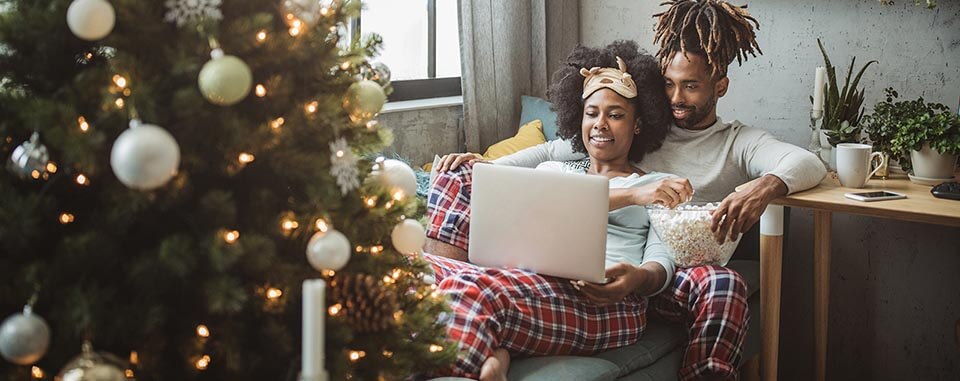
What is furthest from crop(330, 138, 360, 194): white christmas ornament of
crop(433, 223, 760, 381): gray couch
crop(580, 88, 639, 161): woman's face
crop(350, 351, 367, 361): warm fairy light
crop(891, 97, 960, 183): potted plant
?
crop(891, 97, 960, 183): potted plant

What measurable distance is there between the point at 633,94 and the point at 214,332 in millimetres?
1476

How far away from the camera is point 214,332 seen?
1.06m

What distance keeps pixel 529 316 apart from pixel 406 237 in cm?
68

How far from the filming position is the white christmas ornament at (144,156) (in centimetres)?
91

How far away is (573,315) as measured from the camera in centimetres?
190

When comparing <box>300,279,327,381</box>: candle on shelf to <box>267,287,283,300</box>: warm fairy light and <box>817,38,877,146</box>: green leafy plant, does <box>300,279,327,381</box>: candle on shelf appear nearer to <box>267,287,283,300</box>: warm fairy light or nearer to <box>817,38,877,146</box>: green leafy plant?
<box>267,287,283,300</box>: warm fairy light

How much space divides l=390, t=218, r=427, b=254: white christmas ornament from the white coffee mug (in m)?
1.25

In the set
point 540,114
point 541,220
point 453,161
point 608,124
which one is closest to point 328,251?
point 541,220

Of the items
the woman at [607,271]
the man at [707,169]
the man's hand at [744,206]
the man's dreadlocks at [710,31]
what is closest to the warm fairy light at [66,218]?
the woman at [607,271]

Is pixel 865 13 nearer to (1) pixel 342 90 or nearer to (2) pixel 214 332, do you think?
(1) pixel 342 90

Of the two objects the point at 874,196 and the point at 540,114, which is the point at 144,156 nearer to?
the point at 874,196

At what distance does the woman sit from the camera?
179cm

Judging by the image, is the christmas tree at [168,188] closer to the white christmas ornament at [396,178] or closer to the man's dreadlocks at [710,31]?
the white christmas ornament at [396,178]

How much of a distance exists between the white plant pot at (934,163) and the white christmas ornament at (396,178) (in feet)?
4.44
